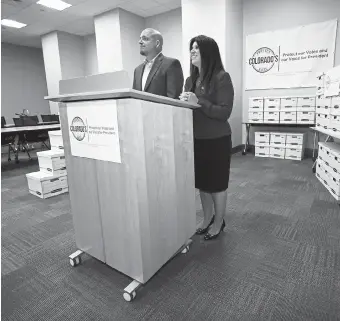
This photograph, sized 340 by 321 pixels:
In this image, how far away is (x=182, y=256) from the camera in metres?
1.65

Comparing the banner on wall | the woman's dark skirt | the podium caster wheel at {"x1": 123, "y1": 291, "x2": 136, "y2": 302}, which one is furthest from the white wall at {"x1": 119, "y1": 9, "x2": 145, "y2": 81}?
the podium caster wheel at {"x1": 123, "y1": 291, "x2": 136, "y2": 302}

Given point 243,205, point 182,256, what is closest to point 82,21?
point 243,205

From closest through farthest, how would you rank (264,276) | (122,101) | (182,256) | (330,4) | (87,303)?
(122,101) < (87,303) < (264,276) < (182,256) < (330,4)

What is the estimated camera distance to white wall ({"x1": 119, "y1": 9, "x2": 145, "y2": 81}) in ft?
19.1

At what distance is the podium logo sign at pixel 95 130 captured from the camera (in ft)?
3.65

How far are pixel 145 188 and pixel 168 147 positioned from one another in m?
0.27

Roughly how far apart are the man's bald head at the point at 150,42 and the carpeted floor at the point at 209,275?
1.46m

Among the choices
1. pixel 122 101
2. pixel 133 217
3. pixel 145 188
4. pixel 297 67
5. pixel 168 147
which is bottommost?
pixel 133 217

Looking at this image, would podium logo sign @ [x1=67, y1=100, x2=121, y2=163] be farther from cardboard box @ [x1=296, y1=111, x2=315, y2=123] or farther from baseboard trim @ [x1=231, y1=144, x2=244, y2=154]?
baseboard trim @ [x1=231, y1=144, x2=244, y2=154]

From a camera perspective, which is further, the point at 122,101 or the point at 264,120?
the point at 264,120

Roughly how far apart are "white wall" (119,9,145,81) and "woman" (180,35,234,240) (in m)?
4.58

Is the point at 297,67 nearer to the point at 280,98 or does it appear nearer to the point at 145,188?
the point at 280,98

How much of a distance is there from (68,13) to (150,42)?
5.27 meters

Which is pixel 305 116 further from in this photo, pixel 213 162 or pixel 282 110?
pixel 213 162
